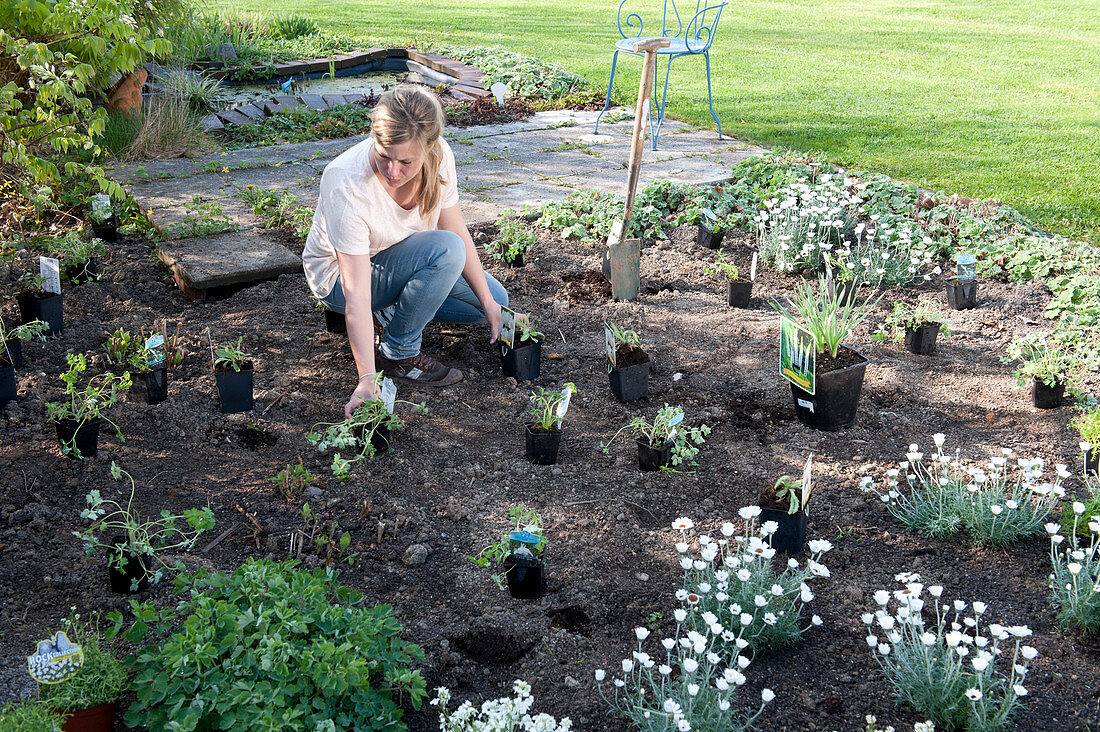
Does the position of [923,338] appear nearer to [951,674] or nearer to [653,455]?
[653,455]

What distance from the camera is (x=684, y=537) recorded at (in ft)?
8.73

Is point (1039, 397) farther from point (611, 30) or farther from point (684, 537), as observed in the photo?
point (611, 30)

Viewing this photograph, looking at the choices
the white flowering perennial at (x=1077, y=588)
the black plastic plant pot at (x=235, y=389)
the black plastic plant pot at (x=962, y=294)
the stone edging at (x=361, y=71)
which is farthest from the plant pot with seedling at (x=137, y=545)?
the stone edging at (x=361, y=71)

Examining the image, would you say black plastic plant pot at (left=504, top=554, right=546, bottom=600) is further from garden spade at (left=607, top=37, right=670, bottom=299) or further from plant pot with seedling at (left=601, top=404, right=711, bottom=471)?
garden spade at (left=607, top=37, right=670, bottom=299)

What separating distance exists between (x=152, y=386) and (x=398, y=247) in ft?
3.56

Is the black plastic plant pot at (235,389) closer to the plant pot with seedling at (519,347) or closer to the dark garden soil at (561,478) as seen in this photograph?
the dark garden soil at (561,478)

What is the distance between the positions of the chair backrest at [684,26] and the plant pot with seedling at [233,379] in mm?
4483

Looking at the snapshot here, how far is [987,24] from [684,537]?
41.5ft

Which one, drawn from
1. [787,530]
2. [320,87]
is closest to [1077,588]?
[787,530]

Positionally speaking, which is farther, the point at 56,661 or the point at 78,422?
the point at 78,422

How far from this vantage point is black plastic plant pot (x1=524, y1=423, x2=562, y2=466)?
3.02 m

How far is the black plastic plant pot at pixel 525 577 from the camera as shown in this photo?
7.84ft

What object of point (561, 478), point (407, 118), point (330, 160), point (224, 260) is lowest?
point (561, 478)

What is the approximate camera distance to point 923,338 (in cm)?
375
